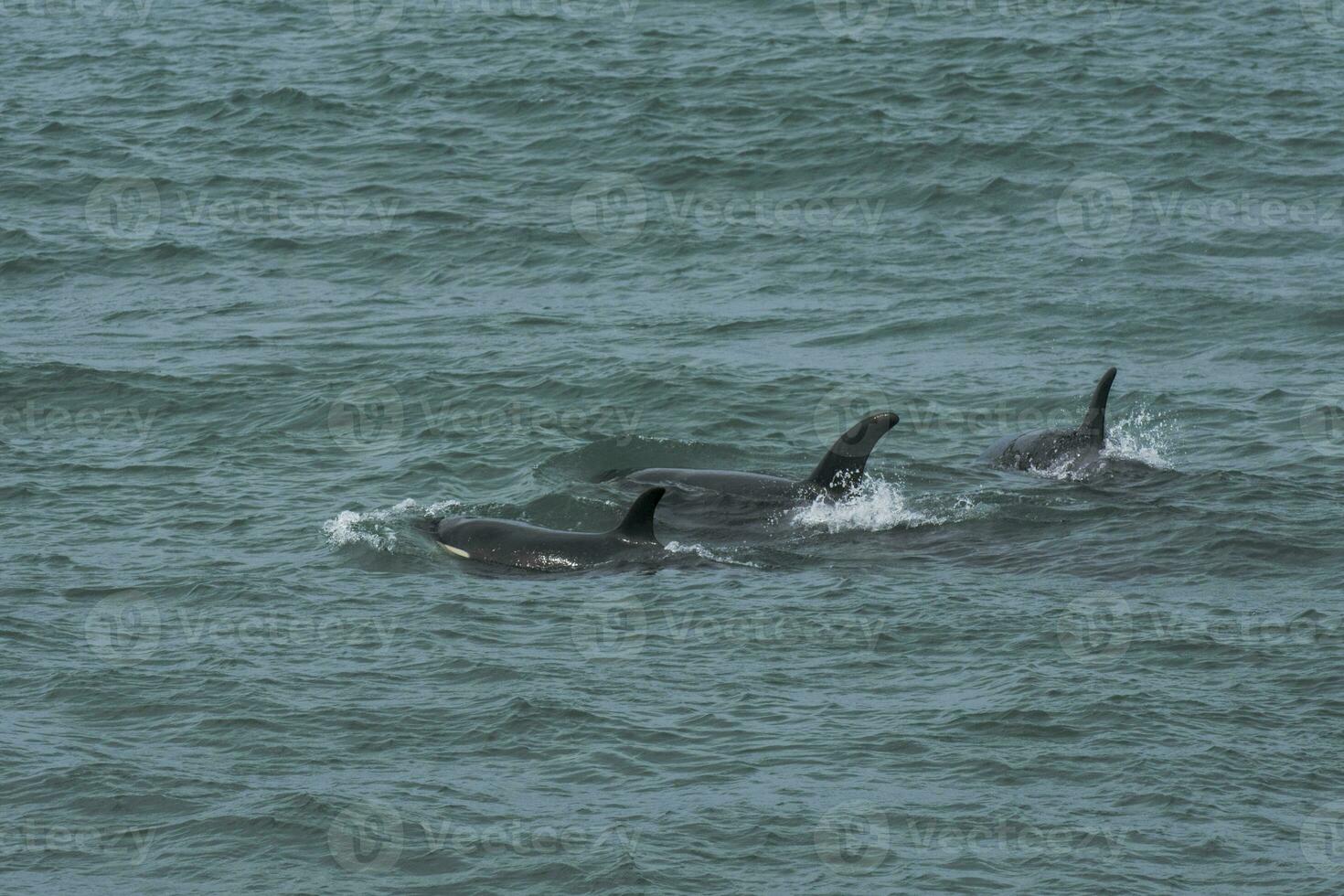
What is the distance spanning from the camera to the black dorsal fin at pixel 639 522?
1706cm

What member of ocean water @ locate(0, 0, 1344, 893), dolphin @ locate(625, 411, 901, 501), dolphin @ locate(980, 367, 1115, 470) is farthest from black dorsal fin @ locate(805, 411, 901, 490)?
dolphin @ locate(980, 367, 1115, 470)

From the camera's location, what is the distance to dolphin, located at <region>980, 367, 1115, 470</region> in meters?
19.7

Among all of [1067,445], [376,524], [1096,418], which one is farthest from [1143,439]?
[376,524]

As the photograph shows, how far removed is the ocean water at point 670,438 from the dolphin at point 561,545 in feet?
1.04

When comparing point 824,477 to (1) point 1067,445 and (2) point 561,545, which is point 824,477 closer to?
(2) point 561,545

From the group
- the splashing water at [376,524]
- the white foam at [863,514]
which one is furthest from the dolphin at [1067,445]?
the splashing water at [376,524]

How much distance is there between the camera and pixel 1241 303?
2561 cm

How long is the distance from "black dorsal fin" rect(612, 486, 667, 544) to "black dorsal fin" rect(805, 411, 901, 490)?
6.62ft

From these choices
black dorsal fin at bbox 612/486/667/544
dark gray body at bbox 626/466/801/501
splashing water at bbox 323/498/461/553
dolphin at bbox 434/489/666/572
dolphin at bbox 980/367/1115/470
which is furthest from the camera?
dolphin at bbox 980/367/1115/470

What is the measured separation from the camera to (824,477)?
18.6m

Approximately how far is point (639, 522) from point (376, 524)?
2.93 m

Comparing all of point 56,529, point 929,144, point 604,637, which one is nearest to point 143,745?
point 604,637

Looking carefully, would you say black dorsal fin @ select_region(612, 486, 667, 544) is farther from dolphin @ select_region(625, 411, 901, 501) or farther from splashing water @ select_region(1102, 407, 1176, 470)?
splashing water @ select_region(1102, 407, 1176, 470)

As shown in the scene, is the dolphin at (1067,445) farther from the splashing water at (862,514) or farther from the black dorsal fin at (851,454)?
the black dorsal fin at (851,454)
